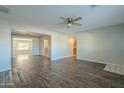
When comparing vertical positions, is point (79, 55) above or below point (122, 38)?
below

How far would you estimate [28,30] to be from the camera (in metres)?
4.92

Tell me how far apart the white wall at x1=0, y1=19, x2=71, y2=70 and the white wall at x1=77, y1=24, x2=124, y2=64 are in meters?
1.53

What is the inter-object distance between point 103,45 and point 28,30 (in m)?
4.90

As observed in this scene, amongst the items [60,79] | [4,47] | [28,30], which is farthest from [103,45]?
[4,47]

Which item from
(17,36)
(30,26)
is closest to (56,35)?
(30,26)

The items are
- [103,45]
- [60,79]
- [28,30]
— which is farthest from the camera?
[103,45]

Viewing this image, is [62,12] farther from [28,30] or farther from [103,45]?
[103,45]

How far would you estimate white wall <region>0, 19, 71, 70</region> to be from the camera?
3758 mm

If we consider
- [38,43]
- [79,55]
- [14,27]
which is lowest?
[79,55]

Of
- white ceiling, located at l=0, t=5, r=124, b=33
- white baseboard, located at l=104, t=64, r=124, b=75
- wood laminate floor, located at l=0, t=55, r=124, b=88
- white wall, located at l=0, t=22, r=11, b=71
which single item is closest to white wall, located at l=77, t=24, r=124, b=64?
white baseboard, located at l=104, t=64, r=124, b=75

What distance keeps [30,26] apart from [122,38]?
5376 millimetres
